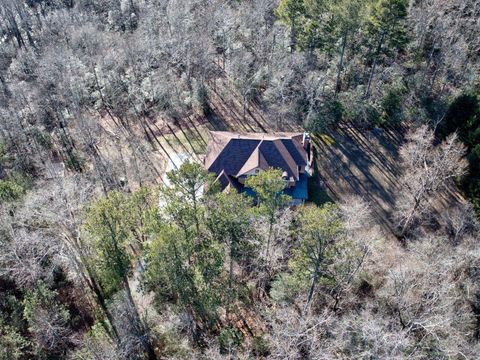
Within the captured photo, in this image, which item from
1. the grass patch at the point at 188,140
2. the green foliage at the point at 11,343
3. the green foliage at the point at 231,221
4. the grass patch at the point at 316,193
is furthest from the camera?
the grass patch at the point at 188,140

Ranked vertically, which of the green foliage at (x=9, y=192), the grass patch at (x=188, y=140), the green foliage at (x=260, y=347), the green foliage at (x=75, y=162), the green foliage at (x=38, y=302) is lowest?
the green foliage at (x=260, y=347)

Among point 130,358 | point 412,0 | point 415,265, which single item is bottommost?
point 130,358

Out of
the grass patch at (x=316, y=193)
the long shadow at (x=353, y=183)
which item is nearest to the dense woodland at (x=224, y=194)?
the long shadow at (x=353, y=183)

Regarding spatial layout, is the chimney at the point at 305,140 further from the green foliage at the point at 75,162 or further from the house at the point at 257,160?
the green foliage at the point at 75,162

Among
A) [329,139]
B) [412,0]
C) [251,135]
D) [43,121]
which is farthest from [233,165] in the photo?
[412,0]

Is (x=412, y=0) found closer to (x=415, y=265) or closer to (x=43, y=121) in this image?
(x=415, y=265)

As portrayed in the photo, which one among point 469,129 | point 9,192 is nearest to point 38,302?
point 9,192
